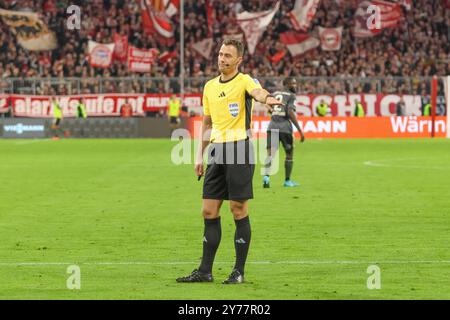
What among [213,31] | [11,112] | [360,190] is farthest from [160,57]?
[360,190]

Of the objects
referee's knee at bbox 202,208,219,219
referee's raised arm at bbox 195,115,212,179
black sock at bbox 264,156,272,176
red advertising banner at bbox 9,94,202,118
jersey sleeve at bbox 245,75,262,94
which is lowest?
red advertising banner at bbox 9,94,202,118

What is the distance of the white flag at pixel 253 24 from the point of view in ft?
173

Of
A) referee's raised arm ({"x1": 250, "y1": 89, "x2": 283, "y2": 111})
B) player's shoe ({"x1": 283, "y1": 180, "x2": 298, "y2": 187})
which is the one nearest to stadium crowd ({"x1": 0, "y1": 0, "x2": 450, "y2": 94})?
player's shoe ({"x1": 283, "y1": 180, "x2": 298, "y2": 187})

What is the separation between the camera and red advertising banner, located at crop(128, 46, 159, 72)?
51425 millimetres

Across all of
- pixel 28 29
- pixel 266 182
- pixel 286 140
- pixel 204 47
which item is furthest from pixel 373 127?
pixel 266 182

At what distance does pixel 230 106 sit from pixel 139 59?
41491 millimetres

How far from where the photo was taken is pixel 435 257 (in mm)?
12141

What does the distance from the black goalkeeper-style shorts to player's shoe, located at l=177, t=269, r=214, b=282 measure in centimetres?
76

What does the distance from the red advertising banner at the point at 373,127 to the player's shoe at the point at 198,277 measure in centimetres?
3842

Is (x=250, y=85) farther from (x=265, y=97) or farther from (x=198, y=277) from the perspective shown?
(x=198, y=277)

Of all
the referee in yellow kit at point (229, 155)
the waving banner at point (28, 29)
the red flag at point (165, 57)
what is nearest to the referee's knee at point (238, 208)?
the referee in yellow kit at point (229, 155)

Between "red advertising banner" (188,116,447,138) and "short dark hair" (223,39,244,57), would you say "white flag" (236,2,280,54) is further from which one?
"short dark hair" (223,39,244,57)

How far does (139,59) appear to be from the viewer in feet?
169

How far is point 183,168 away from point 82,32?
2661 cm
